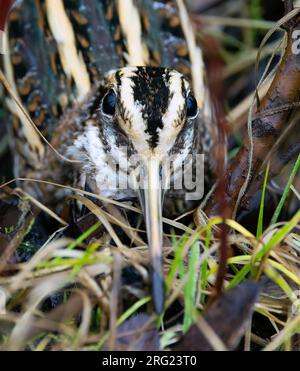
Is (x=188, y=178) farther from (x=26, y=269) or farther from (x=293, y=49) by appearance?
(x=26, y=269)

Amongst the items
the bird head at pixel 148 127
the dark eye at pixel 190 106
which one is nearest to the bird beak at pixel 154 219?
the bird head at pixel 148 127

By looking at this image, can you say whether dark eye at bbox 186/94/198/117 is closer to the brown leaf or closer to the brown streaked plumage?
the brown streaked plumage

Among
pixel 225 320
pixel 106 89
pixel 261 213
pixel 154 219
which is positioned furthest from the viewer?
pixel 106 89

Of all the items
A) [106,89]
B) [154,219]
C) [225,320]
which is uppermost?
[106,89]

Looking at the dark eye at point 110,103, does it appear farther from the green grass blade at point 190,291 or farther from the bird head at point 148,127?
the green grass blade at point 190,291

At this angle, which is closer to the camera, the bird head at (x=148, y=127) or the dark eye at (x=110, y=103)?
the bird head at (x=148, y=127)

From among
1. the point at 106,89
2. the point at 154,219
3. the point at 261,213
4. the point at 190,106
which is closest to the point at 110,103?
the point at 106,89

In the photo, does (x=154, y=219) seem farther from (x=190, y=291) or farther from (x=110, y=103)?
(x=110, y=103)

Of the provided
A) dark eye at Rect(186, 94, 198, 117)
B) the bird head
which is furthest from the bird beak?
dark eye at Rect(186, 94, 198, 117)
